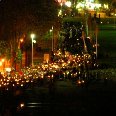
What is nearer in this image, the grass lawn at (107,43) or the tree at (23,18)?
the tree at (23,18)

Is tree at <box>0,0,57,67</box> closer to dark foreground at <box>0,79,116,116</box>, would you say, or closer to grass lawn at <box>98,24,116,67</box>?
grass lawn at <box>98,24,116,67</box>

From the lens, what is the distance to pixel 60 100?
14.9m

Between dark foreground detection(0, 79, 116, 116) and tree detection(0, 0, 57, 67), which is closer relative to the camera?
dark foreground detection(0, 79, 116, 116)

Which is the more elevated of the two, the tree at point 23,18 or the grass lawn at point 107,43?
the tree at point 23,18

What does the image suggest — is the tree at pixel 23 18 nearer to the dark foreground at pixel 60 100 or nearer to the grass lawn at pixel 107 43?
the grass lawn at pixel 107 43

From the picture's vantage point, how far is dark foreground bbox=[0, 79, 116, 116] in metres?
13.0

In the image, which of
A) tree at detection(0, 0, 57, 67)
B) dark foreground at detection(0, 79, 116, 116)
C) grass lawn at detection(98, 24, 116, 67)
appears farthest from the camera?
grass lawn at detection(98, 24, 116, 67)

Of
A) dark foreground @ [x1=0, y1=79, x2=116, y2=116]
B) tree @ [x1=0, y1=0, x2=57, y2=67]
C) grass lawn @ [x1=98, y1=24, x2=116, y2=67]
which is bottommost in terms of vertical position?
dark foreground @ [x1=0, y1=79, x2=116, y2=116]

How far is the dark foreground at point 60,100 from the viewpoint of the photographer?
13.0 meters

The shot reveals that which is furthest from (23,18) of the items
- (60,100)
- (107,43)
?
(107,43)

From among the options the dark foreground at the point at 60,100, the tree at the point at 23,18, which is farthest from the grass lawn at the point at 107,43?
the dark foreground at the point at 60,100

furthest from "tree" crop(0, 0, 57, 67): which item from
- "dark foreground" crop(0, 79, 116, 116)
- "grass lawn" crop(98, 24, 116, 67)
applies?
"dark foreground" crop(0, 79, 116, 116)

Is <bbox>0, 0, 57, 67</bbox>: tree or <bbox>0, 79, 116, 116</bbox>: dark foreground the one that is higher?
<bbox>0, 0, 57, 67</bbox>: tree

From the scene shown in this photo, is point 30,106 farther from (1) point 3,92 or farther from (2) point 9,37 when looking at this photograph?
(2) point 9,37
